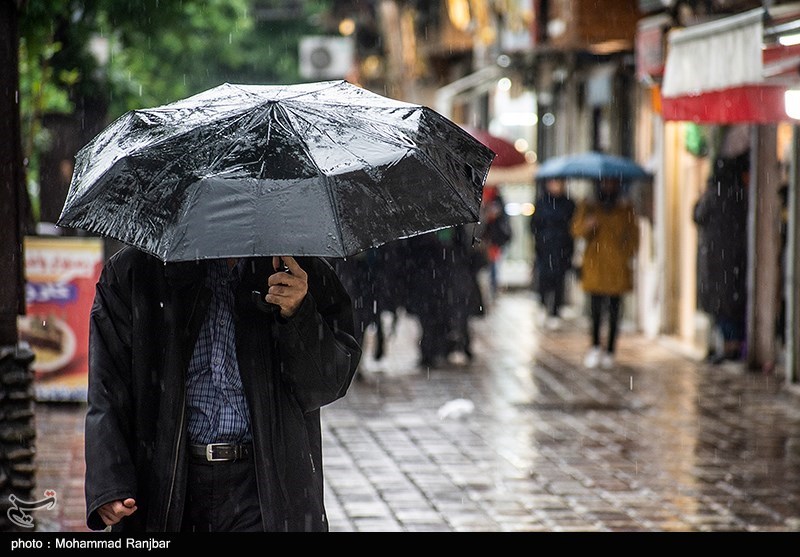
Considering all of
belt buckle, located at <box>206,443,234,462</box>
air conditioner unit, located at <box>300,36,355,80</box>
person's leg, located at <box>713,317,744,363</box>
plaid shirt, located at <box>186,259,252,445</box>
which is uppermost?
air conditioner unit, located at <box>300,36,355,80</box>

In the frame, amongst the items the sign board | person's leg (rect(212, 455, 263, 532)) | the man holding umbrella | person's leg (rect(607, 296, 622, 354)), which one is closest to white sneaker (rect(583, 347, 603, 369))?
person's leg (rect(607, 296, 622, 354))

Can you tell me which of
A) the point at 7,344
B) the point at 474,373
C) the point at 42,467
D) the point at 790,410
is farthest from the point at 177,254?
the point at 474,373

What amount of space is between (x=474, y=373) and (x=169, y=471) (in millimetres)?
11192

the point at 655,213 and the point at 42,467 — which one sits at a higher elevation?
the point at 655,213

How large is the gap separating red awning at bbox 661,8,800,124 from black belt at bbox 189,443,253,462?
22.0ft

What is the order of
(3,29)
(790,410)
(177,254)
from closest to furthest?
(177,254) → (3,29) → (790,410)

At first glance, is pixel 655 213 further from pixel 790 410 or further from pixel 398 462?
pixel 398 462

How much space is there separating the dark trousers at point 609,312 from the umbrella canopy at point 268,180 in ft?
37.3

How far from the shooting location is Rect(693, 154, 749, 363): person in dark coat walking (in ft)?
50.0

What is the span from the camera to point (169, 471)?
4211mm

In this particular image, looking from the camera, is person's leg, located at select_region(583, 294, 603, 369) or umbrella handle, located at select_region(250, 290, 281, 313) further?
person's leg, located at select_region(583, 294, 603, 369)

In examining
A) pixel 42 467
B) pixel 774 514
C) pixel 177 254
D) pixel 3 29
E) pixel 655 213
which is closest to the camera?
pixel 177 254

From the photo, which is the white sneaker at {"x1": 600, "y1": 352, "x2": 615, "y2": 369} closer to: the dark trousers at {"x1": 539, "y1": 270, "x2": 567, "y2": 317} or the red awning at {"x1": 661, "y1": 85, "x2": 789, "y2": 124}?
the red awning at {"x1": 661, "y1": 85, "x2": 789, "y2": 124}

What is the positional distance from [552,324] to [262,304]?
55.4 ft
